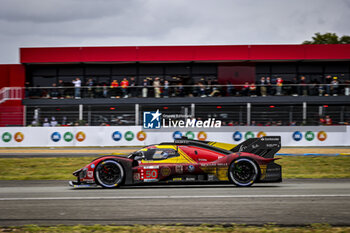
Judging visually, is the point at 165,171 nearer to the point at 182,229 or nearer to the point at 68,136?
the point at 182,229

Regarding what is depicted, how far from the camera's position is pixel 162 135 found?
79.4ft

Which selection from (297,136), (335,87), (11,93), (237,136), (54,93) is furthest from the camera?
(11,93)

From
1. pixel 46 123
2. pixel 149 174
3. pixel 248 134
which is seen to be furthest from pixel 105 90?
pixel 149 174

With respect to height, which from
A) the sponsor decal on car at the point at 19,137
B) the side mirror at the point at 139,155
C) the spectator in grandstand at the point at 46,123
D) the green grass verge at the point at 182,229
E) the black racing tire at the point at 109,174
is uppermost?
the spectator in grandstand at the point at 46,123

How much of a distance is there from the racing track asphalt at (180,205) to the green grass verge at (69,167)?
4035 mm

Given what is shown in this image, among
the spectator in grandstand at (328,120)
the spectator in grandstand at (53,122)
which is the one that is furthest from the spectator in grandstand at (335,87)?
the spectator in grandstand at (53,122)

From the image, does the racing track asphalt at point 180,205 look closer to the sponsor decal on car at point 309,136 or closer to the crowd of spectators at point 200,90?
the sponsor decal on car at point 309,136

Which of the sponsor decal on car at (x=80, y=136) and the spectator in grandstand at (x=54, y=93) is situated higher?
the spectator in grandstand at (x=54, y=93)

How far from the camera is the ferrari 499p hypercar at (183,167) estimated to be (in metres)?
10.1

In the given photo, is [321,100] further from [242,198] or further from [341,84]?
[242,198]

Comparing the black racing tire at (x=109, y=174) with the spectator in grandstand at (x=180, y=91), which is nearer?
the black racing tire at (x=109, y=174)

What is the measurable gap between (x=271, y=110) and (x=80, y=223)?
64.3 feet

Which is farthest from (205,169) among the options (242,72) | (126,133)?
(242,72)

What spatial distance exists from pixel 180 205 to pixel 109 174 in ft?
9.60
